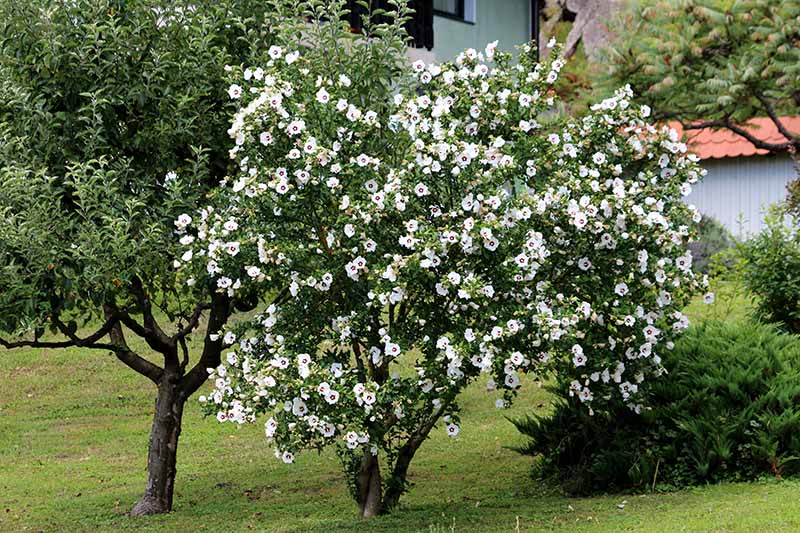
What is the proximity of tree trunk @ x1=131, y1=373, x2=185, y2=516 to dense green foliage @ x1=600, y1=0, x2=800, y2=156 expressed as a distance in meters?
10.6

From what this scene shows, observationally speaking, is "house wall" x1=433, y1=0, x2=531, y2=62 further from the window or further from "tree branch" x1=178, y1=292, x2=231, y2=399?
"tree branch" x1=178, y1=292, x2=231, y2=399

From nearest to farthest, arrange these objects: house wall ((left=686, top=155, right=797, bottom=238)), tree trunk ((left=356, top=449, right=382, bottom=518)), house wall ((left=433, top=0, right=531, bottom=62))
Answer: tree trunk ((left=356, top=449, right=382, bottom=518))
house wall ((left=433, top=0, right=531, bottom=62))
house wall ((left=686, top=155, right=797, bottom=238))

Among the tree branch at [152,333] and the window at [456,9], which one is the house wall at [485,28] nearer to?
the window at [456,9]

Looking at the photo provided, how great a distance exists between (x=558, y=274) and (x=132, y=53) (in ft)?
12.3

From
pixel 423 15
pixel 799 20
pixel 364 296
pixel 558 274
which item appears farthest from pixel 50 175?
pixel 799 20

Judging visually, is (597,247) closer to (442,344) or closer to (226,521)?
(442,344)

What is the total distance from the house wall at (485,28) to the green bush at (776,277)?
6964 millimetres

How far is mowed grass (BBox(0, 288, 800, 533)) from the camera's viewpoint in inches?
330

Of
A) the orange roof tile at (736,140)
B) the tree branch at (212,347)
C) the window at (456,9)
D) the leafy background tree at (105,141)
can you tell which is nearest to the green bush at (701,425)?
the tree branch at (212,347)

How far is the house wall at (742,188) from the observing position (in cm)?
2566

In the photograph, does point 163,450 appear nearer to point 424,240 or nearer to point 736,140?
point 424,240

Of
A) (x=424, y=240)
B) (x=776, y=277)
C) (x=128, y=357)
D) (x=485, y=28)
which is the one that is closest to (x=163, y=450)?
(x=128, y=357)

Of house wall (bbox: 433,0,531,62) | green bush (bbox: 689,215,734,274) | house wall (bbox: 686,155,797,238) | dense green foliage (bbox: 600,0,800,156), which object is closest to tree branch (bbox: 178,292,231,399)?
house wall (bbox: 433,0,531,62)

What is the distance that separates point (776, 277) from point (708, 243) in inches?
431
